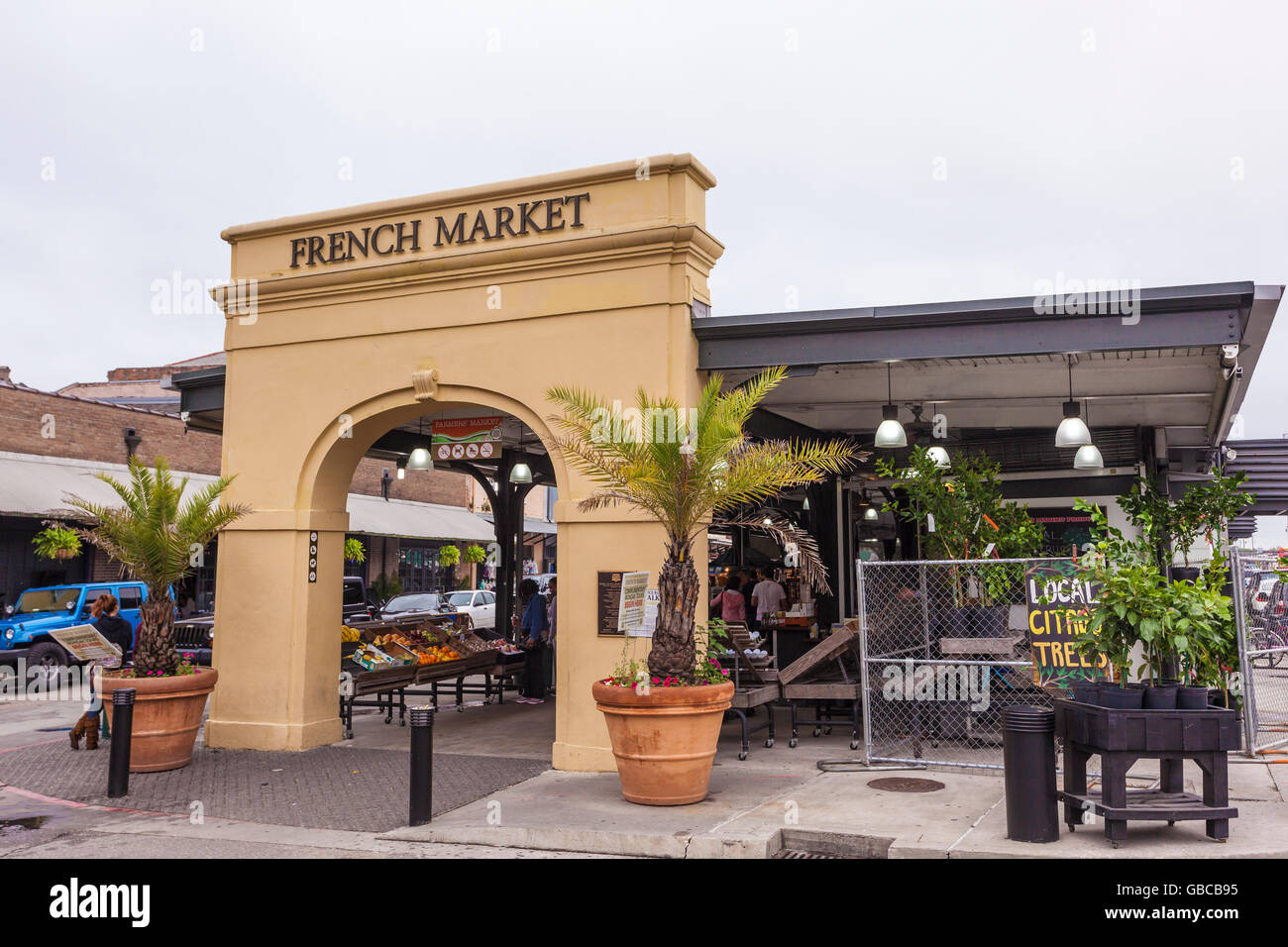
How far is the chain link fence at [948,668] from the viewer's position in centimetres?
959

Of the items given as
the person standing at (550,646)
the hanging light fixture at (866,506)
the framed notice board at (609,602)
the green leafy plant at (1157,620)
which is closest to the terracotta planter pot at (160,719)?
the framed notice board at (609,602)

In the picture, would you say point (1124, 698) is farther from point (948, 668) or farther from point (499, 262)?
point (499, 262)

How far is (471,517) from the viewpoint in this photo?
39812 mm

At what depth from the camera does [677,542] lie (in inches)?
336

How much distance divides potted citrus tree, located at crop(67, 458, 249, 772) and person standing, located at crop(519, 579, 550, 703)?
486 centimetres

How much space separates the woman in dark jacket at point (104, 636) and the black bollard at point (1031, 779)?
9269 mm

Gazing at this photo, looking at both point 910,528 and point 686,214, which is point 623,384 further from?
point 910,528

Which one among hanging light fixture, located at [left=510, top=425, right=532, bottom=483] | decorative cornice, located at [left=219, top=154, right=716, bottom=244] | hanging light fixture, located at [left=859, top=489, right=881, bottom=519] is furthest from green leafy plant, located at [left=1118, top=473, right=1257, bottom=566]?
hanging light fixture, located at [left=510, top=425, right=532, bottom=483]

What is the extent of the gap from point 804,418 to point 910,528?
383 cm

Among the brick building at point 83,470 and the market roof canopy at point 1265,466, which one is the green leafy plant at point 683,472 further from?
the market roof canopy at point 1265,466

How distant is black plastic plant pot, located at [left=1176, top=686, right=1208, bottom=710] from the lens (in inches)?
258

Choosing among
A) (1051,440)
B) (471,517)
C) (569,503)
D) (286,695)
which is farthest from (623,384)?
(471,517)

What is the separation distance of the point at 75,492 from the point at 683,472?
20.5m

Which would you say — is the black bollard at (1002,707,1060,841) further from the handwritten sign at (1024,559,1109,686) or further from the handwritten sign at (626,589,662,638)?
the handwritten sign at (626,589,662,638)
